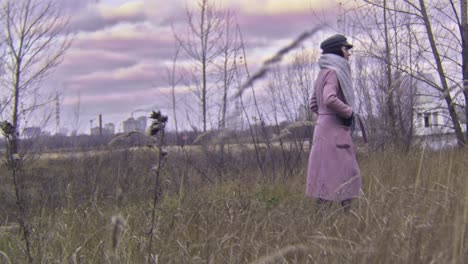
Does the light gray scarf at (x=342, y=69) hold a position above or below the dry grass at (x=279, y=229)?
above

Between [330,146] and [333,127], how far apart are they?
153 mm

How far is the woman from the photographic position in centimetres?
430

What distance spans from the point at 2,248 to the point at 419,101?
23.5ft

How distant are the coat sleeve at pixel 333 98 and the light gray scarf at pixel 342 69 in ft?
0.15

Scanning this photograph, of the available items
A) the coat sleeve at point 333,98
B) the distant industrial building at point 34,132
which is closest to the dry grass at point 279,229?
the coat sleeve at point 333,98

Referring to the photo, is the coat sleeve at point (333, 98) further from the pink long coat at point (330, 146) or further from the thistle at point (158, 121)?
the thistle at point (158, 121)

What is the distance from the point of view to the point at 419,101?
9.06 metres

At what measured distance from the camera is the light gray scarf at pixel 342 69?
4391 millimetres

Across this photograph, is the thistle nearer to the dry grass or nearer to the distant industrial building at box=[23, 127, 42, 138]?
the dry grass

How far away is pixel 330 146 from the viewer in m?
4.39

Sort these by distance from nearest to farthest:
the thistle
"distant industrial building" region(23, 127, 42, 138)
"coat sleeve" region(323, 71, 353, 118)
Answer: the thistle → "coat sleeve" region(323, 71, 353, 118) → "distant industrial building" region(23, 127, 42, 138)

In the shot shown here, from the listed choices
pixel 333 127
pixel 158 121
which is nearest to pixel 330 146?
pixel 333 127

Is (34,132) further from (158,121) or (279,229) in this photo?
(158,121)

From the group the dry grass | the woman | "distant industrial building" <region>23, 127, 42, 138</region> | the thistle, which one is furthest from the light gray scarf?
"distant industrial building" <region>23, 127, 42, 138</region>
